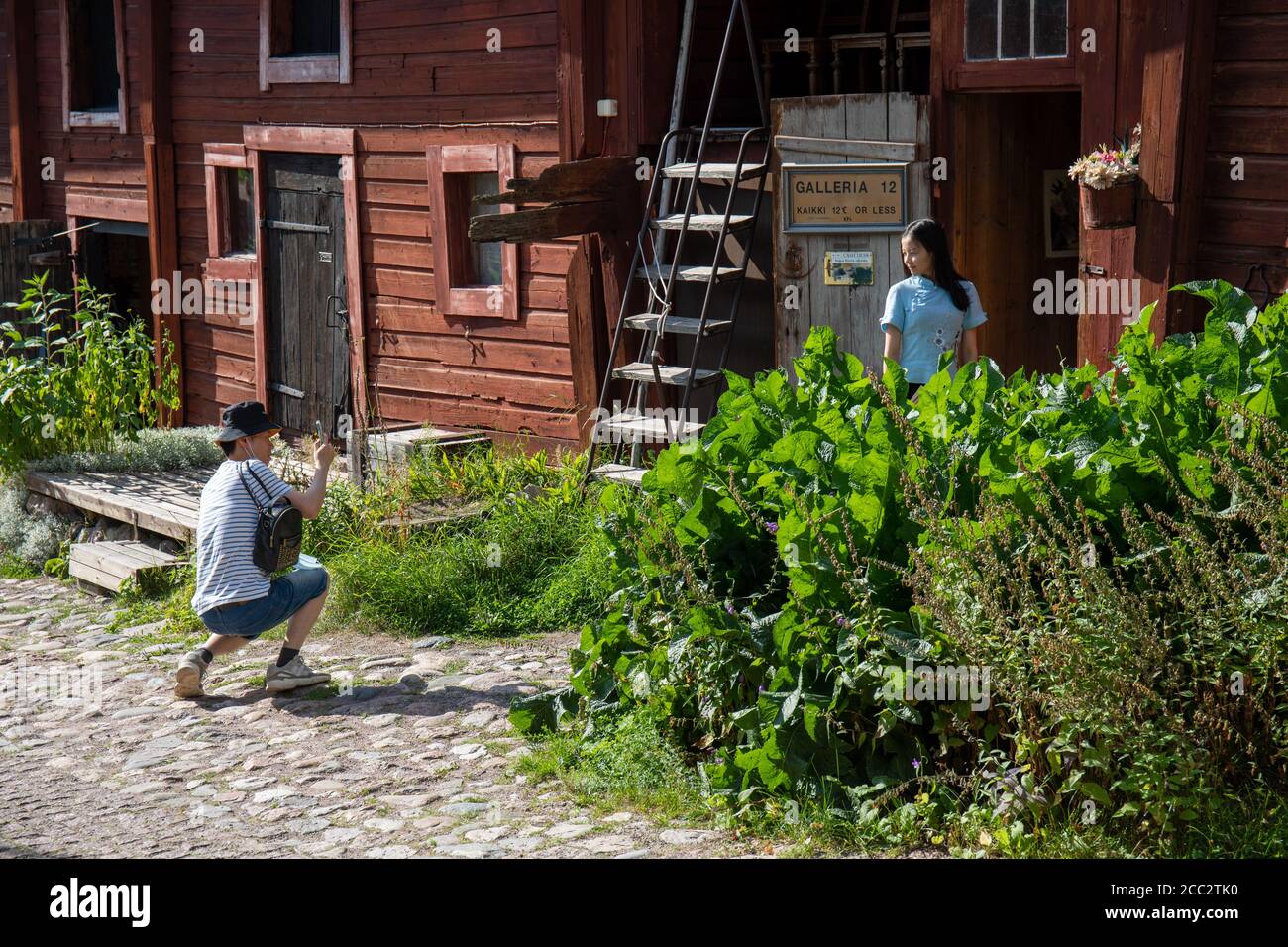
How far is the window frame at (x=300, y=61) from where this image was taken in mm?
11477

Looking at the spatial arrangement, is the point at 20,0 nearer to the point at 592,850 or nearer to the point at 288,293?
the point at 288,293

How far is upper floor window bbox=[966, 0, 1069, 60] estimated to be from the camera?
7.32 meters

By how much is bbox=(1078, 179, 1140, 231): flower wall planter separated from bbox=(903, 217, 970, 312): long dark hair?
68cm

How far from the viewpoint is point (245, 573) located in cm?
678

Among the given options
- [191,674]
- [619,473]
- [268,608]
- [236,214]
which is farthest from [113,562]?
[236,214]

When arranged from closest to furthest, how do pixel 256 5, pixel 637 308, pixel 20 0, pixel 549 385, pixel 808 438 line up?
1. pixel 808 438
2. pixel 637 308
3. pixel 549 385
4. pixel 256 5
5. pixel 20 0

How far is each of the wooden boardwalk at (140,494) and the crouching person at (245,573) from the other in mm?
2669

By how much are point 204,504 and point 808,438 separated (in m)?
3.14

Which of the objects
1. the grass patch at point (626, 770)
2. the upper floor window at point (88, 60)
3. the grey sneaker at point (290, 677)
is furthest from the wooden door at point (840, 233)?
the upper floor window at point (88, 60)

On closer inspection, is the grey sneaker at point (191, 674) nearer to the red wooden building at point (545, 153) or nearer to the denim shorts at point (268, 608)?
the denim shorts at point (268, 608)

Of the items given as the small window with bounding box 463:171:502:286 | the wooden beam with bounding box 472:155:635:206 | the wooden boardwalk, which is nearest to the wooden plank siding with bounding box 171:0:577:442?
the small window with bounding box 463:171:502:286

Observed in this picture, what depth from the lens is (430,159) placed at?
1077 centimetres

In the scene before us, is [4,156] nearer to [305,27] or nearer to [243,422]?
[305,27]

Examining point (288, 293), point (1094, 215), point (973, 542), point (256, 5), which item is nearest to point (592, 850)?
point (973, 542)
